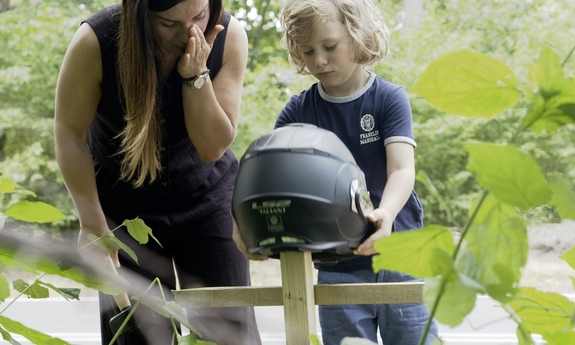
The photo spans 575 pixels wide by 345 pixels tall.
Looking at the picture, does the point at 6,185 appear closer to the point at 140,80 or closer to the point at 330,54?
the point at 140,80

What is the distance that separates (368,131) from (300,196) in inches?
26.8

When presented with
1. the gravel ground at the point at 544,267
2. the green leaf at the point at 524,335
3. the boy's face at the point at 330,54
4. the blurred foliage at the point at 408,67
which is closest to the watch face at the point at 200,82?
the boy's face at the point at 330,54

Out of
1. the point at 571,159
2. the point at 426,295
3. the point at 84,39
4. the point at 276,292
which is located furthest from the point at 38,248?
the point at 571,159

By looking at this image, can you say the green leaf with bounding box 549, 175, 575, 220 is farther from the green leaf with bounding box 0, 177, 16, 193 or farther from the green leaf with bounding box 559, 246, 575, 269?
the green leaf with bounding box 0, 177, 16, 193

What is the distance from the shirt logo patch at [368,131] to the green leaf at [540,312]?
1.30 meters

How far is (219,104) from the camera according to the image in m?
1.52

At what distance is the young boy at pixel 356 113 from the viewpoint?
1555 mm

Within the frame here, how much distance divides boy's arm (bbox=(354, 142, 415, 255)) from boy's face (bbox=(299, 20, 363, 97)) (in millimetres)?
187

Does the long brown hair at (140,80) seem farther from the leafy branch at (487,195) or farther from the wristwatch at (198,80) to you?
the leafy branch at (487,195)

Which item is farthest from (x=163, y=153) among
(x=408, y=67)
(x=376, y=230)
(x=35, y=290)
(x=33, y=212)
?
(x=408, y=67)

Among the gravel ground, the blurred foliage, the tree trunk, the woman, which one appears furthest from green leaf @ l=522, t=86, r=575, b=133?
the tree trunk

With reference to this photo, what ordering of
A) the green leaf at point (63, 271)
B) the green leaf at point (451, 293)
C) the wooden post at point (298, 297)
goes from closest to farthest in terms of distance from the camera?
the green leaf at point (451, 293) → the green leaf at point (63, 271) → the wooden post at point (298, 297)

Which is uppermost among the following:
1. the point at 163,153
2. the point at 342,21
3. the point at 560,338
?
the point at 342,21

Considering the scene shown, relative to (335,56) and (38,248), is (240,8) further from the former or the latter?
(38,248)
